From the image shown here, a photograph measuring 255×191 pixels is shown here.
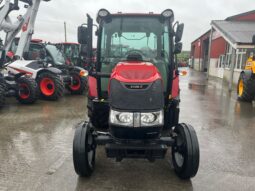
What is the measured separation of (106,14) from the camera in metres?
3.64

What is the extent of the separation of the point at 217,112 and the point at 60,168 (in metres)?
5.06

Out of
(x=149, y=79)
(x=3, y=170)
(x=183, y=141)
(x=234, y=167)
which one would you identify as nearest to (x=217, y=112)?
(x=234, y=167)

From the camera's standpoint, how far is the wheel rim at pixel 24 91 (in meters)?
7.41

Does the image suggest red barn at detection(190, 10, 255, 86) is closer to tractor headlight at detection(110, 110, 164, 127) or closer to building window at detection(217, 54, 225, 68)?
building window at detection(217, 54, 225, 68)

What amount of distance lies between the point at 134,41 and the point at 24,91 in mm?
4728

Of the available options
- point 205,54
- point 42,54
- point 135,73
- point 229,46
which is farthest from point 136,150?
point 205,54

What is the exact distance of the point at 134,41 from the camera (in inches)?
154

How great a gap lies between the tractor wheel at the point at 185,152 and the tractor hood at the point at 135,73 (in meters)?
0.79

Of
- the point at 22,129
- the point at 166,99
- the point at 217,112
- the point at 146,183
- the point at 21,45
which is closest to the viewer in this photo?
the point at 146,183

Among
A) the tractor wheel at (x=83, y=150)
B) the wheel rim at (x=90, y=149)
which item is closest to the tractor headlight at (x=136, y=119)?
the tractor wheel at (x=83, y=150)

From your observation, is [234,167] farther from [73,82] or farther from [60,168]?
[73,82]

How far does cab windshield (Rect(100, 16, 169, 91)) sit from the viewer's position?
3.79m

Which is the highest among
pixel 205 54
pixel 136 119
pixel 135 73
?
pixel 205 54

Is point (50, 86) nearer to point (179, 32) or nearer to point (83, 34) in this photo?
point (83, 34)
